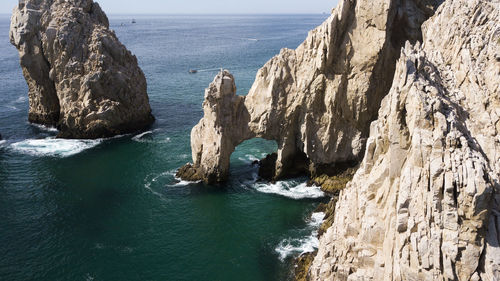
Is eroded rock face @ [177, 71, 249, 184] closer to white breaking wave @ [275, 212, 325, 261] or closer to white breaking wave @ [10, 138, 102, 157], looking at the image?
white breaking wave @ [275, 212, 325, 261]

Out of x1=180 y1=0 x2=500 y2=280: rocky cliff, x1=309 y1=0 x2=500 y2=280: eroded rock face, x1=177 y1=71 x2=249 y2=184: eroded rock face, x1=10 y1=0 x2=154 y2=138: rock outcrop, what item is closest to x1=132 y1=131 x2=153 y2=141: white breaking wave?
x1=10 y1=0 x2=154 y2=138: rock outcrop

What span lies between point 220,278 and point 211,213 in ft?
42.5

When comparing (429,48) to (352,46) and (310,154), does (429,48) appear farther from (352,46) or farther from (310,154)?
(310,154)

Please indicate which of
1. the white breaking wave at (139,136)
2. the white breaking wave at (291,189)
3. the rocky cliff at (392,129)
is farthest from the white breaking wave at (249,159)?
the white breaking wave at (139,136)

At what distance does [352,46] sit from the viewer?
5050 cm

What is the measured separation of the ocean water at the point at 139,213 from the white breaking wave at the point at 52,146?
192 millimetres

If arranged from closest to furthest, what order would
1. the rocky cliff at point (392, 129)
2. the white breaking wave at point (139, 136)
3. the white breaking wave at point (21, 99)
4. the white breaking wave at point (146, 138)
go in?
the rocky cliff at point (392, 129), the white breaking wave at point (146, 138), the white breaking wave at point (139, 136), the white breaking wave at point (21, 99)

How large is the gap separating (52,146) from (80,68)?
627 inches

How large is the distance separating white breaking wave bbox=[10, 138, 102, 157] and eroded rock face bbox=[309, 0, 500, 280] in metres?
53.6

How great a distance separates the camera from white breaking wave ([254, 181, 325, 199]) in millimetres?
54000

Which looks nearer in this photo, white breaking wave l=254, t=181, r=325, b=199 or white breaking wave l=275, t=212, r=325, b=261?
white breaking wave l=275, t=212, r=325, b=261

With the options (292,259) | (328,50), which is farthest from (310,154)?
(292,259)

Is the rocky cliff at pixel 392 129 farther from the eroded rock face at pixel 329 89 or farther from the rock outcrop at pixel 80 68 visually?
the rock outcrop at pixel 80 68

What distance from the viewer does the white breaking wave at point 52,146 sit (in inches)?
2756
